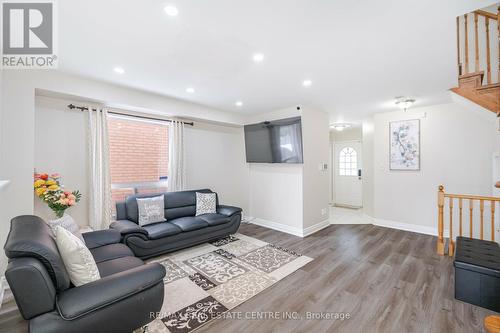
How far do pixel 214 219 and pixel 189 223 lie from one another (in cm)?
46

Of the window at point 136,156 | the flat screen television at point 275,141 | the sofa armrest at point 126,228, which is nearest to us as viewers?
the sofa armrest at point 126,228

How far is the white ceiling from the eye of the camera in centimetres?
160

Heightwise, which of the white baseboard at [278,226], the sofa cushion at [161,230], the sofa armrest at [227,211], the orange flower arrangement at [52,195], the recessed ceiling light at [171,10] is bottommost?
the white baseboard at [278,226]

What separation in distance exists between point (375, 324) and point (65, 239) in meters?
2.64

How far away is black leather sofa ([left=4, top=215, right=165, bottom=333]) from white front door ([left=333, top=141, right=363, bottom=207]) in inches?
259

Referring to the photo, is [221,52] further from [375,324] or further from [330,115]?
[330,115]

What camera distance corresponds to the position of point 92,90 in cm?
296

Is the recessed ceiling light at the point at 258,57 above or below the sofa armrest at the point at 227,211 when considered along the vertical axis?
above

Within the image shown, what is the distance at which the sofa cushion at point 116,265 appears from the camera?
1.90m

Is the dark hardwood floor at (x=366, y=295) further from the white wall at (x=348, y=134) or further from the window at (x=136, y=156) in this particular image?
the white wall at (x=348, y=134)

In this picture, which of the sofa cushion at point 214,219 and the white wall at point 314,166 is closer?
the sofa cushion at point 214,219

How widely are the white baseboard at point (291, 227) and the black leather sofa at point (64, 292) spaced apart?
3135 mm

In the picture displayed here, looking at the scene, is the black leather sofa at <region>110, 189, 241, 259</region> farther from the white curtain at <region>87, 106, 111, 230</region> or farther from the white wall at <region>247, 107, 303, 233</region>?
the white wall at <region>247, 107, 303, 233</region>

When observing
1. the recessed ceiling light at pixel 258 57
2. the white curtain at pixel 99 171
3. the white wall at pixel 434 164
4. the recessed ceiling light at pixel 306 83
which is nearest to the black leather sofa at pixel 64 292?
the white curtain at pixel 99 171
